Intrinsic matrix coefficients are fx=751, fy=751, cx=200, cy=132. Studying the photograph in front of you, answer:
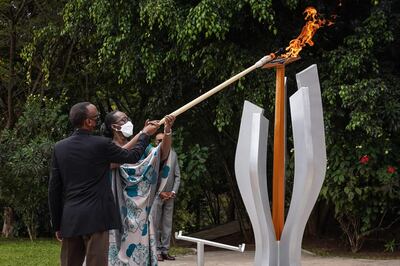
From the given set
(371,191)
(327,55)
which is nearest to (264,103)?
(327,55)

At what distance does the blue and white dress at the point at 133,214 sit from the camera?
20.0 feet

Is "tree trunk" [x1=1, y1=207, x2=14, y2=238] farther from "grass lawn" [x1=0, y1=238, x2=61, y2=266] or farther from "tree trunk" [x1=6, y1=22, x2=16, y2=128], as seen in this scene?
"grass lawn" [x1=0, y1=238, x2=61, y2=266]

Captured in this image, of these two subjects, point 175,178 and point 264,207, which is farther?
point 175,178

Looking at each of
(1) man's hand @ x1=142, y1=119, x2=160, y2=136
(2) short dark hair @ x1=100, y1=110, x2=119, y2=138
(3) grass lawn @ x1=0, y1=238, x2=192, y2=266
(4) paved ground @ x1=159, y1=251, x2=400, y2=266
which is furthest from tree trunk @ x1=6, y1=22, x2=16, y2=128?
(1) man's hand @ x1=142, y1=119, x2=160, y2=136

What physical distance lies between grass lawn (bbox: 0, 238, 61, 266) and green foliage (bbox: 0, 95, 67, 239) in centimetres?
96

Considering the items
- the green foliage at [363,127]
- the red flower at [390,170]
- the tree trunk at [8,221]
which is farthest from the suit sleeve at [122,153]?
the tree trunk at [8,221]

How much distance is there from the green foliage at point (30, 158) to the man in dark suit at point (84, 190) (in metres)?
7.15

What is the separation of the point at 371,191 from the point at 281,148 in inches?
165

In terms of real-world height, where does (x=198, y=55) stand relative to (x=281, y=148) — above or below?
above

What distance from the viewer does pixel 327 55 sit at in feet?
33.7

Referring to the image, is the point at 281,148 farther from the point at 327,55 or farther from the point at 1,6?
the point at 1,6

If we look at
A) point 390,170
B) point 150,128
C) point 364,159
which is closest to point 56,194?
point 150,128

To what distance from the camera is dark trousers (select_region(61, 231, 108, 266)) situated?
5.11 meters

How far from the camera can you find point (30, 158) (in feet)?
40.3
